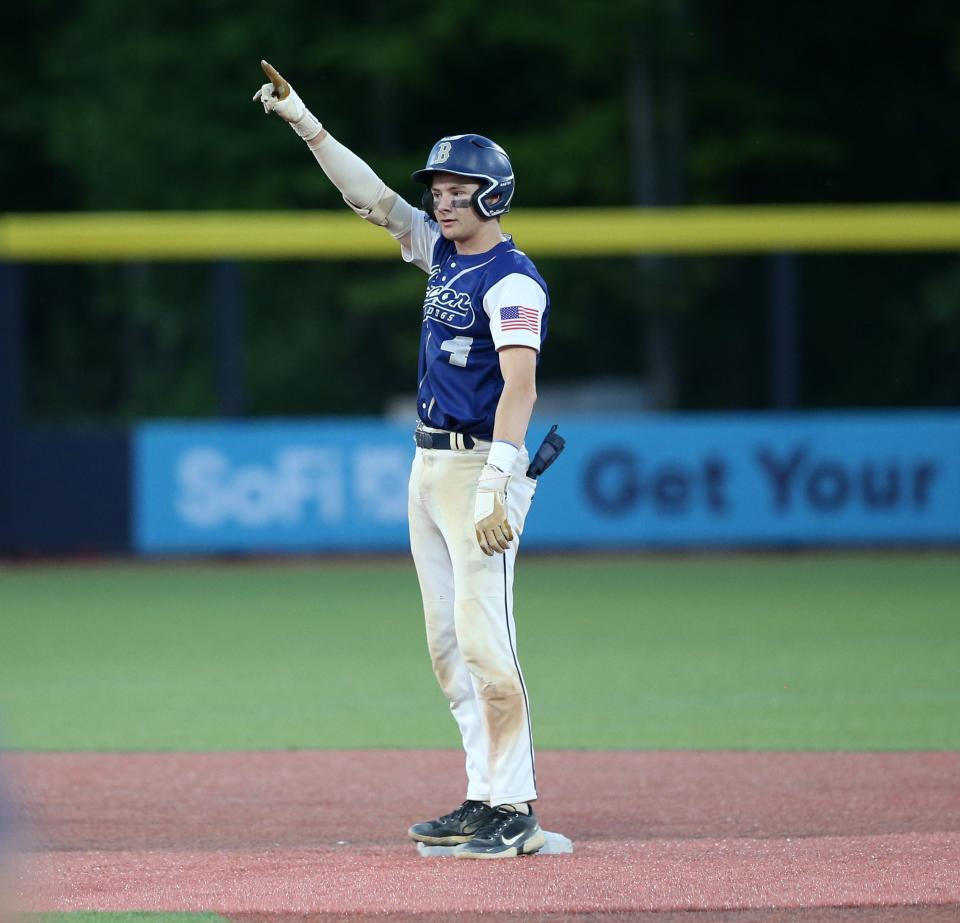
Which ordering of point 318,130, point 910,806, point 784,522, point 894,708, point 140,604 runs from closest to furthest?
point 318,130 → point 910,806 → point 894,708 → point 140,604 → point 784,522

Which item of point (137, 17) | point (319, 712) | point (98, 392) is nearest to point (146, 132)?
point (137, 17)

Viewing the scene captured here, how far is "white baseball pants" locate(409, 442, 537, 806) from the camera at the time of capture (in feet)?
18.6

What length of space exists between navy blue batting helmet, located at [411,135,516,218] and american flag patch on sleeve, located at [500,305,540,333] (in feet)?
1.32

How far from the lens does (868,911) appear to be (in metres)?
4.84

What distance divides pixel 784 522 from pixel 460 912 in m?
12.1

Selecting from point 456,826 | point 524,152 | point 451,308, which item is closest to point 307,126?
point 451,308

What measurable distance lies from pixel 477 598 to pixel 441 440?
521mm

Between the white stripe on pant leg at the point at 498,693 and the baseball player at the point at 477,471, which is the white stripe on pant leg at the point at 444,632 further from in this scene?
the white stripe on pant leg at the point at 498,693

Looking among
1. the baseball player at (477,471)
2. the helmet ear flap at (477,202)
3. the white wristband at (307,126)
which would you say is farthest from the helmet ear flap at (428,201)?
the white wristband at (307,126)

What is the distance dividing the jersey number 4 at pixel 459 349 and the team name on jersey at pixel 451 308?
0.04 metres

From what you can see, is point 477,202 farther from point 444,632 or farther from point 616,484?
point 616,484

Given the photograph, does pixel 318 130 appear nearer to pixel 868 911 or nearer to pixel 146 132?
pixel 868 911

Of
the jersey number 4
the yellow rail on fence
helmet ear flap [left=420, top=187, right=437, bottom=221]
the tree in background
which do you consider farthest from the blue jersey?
the tree in background

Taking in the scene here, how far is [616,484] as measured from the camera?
16.5m
